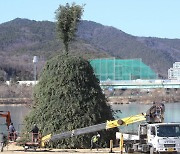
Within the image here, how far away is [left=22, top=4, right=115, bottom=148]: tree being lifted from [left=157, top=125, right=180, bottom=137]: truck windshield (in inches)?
185

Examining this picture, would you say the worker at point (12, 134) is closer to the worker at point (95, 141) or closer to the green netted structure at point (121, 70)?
the worker at point (95, 141)

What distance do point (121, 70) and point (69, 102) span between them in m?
147

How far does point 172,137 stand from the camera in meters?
21.9

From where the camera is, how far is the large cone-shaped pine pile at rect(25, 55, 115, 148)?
2598cm

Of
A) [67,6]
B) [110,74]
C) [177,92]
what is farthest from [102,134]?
[110,74]

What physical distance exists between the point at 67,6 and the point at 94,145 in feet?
25.1

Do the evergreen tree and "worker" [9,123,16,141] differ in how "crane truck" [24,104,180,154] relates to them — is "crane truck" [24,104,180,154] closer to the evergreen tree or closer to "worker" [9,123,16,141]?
"worker" [9,123,16,141]

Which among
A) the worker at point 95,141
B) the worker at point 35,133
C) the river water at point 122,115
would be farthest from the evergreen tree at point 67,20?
the worker at point 35,133

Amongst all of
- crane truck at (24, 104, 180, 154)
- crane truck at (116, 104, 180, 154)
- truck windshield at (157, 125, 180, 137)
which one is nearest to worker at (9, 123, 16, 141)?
crane truck at (24, 104, 180, 154)

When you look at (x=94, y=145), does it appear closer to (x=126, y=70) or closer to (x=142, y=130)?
(x=142, y=130)

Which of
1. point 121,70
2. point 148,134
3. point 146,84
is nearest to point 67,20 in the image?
point 148,134

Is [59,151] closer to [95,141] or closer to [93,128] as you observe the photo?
[93,128]

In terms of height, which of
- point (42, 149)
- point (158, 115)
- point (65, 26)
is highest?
point (65, 26)

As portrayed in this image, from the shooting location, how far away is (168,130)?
22.1 meters
